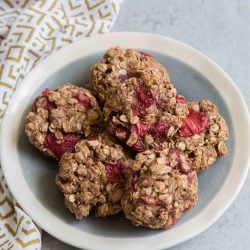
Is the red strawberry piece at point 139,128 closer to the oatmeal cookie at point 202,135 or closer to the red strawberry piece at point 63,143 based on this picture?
the oatmeal cookie at point 202,135

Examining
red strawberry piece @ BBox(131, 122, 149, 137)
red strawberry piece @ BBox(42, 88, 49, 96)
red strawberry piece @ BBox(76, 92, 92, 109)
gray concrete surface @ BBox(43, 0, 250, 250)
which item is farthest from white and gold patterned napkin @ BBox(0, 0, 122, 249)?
red strawberry piece @ BBox(131, 122, 149, 137)

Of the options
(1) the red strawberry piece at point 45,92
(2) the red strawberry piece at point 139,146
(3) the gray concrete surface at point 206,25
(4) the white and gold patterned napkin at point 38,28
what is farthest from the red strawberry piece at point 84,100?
(3) the gray concrete surface at point 206,25

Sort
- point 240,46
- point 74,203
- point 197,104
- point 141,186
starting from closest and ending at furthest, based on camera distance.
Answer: point 141,186 < point 74,203 < point 197,104 < point 240,46

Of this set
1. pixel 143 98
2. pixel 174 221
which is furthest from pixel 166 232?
pixel 143 98

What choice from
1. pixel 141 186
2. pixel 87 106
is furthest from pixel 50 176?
pixel 141 186

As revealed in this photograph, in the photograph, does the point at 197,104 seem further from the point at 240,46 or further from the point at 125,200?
the point at 240,46

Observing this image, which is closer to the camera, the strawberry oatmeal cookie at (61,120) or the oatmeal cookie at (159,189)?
the oatmeal cookie at (159,189)

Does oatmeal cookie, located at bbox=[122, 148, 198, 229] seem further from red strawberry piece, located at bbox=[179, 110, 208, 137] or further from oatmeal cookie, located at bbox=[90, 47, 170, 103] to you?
oatmeal cookie, located at bbox=[90, 47, 170, 103]
